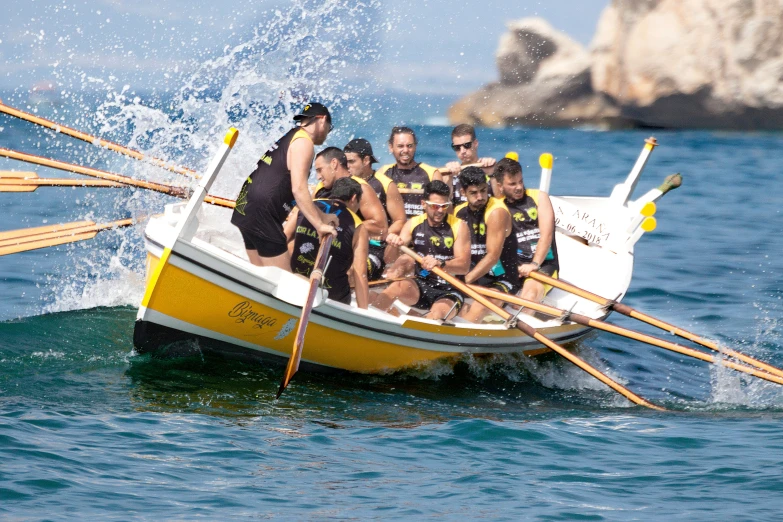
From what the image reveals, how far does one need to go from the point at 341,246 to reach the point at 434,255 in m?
1.35

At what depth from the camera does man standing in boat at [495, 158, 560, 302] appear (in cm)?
1018

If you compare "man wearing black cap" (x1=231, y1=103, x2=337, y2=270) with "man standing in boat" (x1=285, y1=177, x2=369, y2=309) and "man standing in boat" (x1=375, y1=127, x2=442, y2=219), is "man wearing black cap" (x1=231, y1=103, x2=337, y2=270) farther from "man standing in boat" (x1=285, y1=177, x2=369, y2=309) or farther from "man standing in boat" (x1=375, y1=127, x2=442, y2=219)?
"man standing in boat" (x1=375, y1=127, x2=442, y2=219)

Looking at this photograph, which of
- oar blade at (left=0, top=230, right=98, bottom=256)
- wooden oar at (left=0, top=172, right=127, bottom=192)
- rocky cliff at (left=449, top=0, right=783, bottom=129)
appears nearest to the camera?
oar blade at (left=0, top=230, right=98, bottom=256)

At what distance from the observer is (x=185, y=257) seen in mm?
7668

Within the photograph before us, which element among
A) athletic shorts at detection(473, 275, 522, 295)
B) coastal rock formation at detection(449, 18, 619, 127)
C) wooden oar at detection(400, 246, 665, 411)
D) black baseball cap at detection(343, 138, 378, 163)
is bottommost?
wooden oar at detection(400, 246, 665, 411)

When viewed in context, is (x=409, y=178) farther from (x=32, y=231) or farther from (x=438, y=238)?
(x=32, y=231)

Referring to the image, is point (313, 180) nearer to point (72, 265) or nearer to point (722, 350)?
point (72, 265)

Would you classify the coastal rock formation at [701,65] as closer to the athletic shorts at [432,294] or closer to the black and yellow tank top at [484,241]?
the black and yellow tank top at [484,241]

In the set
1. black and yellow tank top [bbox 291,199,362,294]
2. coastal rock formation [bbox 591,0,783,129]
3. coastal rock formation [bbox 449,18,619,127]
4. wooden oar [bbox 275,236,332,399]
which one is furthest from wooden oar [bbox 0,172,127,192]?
coastal rock formation [bbox 449,18,619,127]

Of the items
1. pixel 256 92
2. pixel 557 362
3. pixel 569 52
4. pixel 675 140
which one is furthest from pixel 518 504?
pixel 569 52

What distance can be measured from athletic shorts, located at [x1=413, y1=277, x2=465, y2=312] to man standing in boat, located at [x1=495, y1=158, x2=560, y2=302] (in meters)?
0.87

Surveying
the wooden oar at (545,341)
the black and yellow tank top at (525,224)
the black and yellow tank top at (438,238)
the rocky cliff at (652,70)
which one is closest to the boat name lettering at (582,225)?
the black and yellow tank top at (525,224)

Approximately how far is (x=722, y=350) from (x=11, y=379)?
6277mm

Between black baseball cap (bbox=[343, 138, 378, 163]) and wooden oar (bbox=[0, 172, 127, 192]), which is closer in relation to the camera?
wooden oar (bbox=[0, 172, 127, 192])
